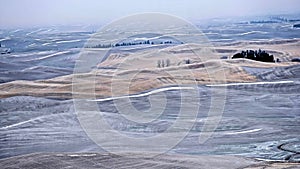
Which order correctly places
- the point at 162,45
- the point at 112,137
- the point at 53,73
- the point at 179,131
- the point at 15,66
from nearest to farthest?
A: 1. the point at 112,137
2. the point at 179,131
3. the point at 53,73
4. the point at 15,66
5. the point at 162,45

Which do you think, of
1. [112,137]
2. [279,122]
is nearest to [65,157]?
[112,137]

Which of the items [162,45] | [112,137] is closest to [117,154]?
[112,137]

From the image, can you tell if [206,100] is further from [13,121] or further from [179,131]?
[13,121]

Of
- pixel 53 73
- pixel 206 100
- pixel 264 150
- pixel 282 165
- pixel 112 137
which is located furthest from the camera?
pixel 53 73

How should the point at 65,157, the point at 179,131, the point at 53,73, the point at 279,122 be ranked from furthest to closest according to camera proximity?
the point at 53,73 → the point at 279,122 → the point at 179,131 → the point at 65,157

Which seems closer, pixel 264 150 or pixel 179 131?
pixel 264 150

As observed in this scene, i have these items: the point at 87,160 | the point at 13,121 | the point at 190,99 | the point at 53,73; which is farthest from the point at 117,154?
the point at 53,73

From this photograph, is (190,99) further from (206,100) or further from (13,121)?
(13,121)

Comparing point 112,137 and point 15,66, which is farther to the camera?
point 15,66

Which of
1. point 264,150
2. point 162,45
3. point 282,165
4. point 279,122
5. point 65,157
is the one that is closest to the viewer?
point 282,165
